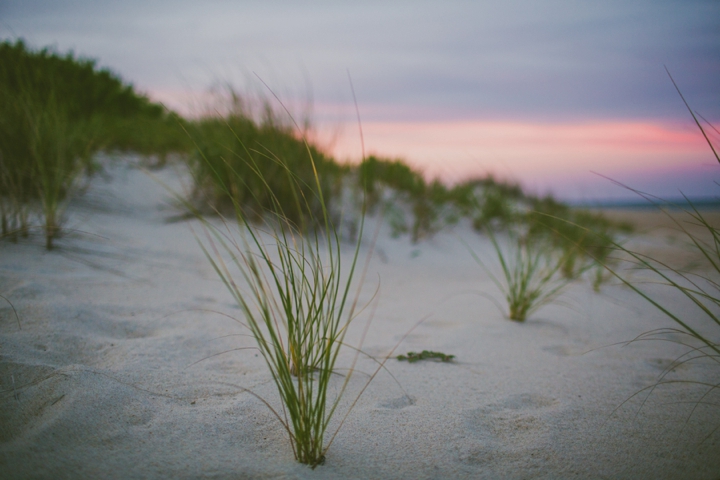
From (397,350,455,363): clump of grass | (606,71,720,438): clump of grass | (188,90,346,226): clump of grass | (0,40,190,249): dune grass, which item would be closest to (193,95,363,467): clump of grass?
(188,90,346,226): clump of grass

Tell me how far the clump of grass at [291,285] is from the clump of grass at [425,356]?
307 mm

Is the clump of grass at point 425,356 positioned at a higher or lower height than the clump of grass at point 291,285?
lower

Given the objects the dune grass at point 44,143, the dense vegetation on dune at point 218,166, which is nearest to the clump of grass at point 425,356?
the dense vegetation on dune at point 218,166

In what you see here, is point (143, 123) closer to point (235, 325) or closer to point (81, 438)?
point (235, 325)

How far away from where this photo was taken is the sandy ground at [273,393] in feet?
3.40

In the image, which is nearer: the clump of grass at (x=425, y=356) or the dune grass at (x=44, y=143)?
the clump of grass at (x=425, y=356)

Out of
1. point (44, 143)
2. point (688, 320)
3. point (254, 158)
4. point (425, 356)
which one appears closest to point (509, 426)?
point (425, 356)

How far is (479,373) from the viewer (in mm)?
1602

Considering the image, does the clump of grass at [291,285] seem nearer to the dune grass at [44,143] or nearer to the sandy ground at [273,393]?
the sandy ground at [273,393]

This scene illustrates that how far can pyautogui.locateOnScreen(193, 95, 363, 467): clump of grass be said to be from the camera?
3.22 ft

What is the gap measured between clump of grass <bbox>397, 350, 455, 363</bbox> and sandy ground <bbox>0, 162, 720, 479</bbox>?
4 centimetres

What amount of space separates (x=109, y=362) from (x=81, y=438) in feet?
1.23

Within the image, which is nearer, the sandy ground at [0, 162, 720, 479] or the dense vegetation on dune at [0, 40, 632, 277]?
the sandy ground at [0, 162, 720, 479]

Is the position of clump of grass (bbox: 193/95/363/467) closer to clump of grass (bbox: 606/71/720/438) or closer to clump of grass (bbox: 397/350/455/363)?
clump of grass (bbox: 397/350/455/363)
